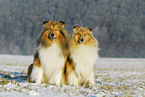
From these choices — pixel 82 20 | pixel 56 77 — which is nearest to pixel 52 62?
pixel 56 77

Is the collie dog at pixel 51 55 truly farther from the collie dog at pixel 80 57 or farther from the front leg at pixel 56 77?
the collie dog at pixel 80 57

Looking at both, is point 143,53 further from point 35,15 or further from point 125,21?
point 35,15

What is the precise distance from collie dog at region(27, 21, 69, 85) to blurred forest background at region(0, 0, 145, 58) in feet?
227

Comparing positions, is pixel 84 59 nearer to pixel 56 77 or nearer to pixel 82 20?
pixel 56 77

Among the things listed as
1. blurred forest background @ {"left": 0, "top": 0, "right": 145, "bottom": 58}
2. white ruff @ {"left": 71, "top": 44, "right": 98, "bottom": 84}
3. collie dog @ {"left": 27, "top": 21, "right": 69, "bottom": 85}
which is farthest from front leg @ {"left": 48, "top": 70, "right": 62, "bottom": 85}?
blurred forest background @ {"left": 0, "top": 0, "right": 145, "bottom": 58}

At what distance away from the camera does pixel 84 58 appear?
798 centimetres

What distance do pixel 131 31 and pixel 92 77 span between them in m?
81.5

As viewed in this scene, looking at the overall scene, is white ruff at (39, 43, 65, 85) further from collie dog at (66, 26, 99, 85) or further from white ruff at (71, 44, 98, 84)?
white ruff at (71, 44, 98, 84)

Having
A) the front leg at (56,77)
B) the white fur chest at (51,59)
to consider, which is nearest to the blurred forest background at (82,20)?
the front leg at (56,77)

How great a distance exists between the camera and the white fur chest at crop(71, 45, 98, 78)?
313 inches

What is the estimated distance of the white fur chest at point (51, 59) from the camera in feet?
25.4

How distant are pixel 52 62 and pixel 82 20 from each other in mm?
76855

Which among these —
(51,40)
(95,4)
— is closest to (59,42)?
(51,40)

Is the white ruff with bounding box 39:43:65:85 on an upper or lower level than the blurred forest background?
lower
